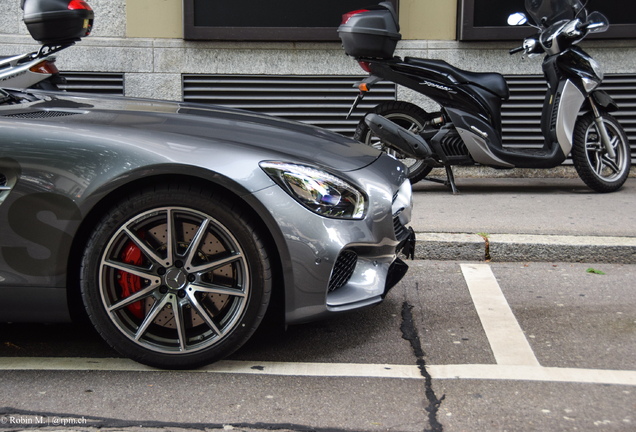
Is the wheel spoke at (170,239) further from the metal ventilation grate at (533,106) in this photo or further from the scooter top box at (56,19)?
the metal ventilation grate at (533,106)

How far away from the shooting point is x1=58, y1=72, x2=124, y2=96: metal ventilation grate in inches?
299

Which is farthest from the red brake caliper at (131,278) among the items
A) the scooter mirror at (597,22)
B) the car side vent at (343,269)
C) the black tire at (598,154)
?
the scooter mirror at (597,22)

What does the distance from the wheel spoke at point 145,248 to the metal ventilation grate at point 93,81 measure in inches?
214

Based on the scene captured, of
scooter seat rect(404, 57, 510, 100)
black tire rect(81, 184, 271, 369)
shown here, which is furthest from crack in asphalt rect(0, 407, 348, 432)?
scooter seat rect(404, 57, 510, 100)

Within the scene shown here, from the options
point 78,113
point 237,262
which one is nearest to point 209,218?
point 237,262

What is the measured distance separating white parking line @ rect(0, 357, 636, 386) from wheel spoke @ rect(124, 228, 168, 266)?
1.53 ft

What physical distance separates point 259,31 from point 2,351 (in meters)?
5.30

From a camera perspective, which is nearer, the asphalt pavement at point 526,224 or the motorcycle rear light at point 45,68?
the asphalt pavement at point 526,224

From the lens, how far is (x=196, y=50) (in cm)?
759

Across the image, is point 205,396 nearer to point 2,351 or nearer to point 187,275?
point 187,275

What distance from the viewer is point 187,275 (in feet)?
8.80

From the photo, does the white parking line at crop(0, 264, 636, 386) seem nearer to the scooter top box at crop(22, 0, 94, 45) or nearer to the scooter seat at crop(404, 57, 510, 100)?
the scooter seat at crop(404, 57, 510, 100)

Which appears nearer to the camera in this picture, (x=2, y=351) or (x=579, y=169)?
(x=2, y=351)

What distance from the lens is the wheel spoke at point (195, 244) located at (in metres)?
2.65
